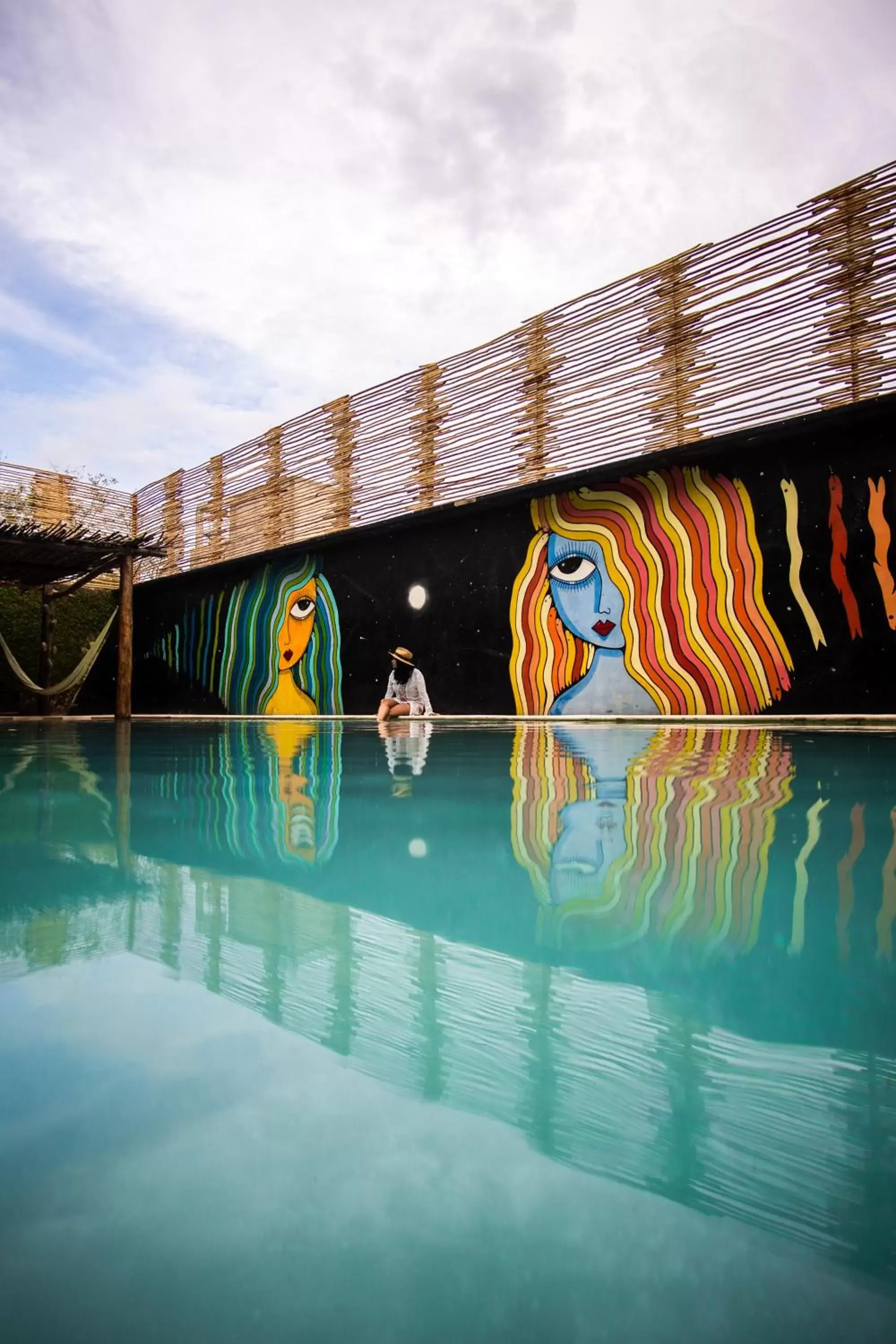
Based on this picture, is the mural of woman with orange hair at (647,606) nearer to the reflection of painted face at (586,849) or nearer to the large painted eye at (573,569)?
the large painted eye at (573,569)

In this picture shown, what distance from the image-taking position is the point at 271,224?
11711mm

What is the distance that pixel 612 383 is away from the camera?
26.0ft

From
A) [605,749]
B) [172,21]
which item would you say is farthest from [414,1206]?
[172,21]

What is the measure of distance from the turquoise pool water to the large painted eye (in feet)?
23.3

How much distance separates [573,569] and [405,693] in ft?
7.54

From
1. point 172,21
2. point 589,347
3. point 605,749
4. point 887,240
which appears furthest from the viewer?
point 172,21

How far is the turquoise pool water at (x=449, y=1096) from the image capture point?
0.33 m

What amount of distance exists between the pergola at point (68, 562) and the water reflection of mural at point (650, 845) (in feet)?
28.7

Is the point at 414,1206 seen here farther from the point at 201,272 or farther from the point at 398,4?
the point at 201,272

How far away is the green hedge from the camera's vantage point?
45.9 ft

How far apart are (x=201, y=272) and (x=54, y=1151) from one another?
15.6 metres

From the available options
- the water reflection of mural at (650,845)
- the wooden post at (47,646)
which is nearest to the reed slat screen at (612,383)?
the wooden post at (47,646)

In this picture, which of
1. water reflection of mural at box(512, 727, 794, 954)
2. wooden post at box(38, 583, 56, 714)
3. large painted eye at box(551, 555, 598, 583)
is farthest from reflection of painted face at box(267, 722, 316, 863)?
wooden post at box(38, 583, 56, 714)

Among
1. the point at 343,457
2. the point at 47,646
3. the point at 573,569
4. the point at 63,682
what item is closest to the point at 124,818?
the point at 573,569
